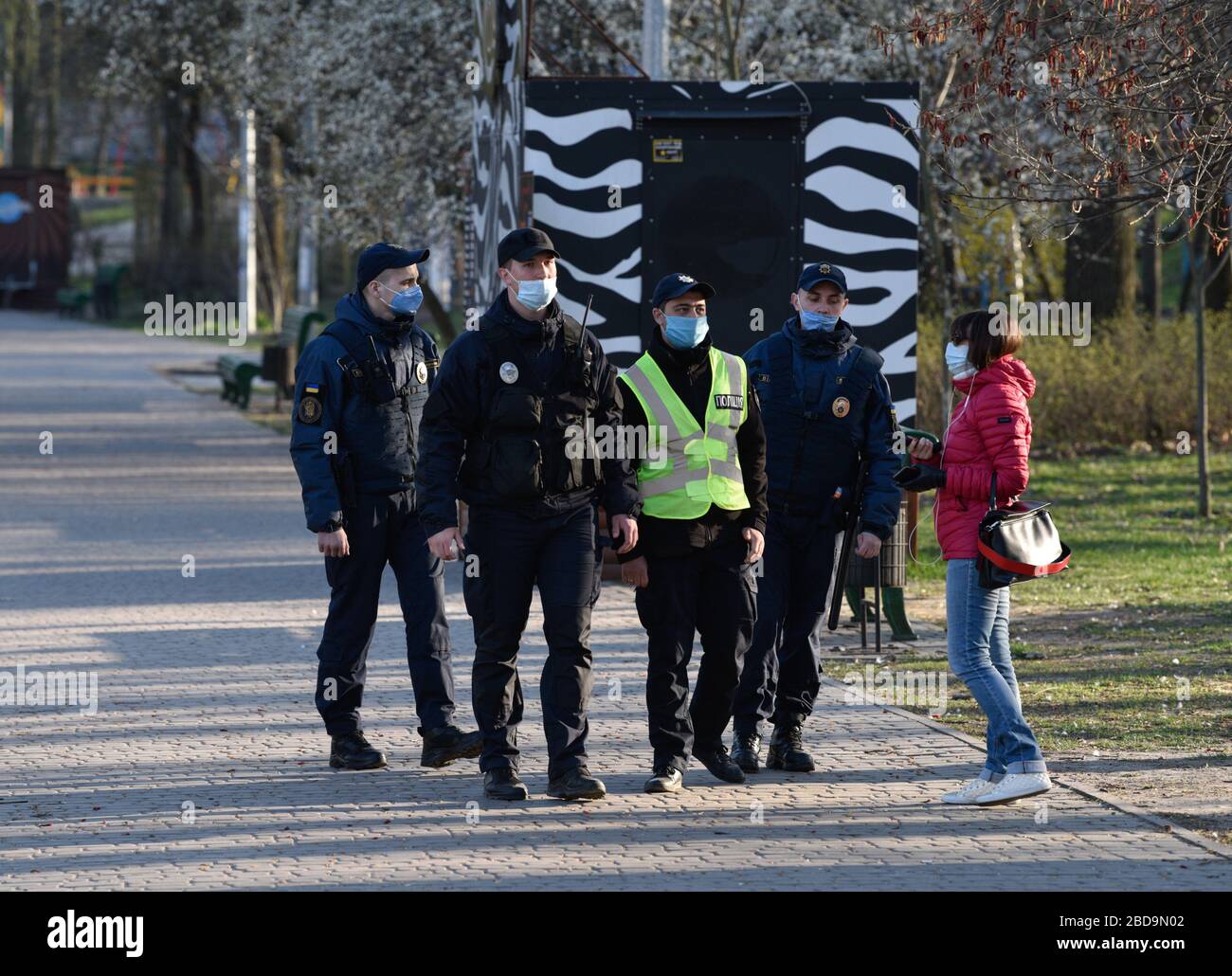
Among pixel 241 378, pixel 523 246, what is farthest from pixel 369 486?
pixel 241 378

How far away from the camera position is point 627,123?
39.6 ft

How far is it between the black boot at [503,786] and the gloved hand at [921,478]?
5.85ft

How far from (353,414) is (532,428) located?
924 millimetres

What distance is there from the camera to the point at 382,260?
7.33 m

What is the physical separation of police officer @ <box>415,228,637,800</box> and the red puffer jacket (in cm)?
116

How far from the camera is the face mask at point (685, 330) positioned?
695 centimetres

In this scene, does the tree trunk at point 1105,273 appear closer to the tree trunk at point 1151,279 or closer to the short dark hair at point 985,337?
the tree trunk at point 1151,279

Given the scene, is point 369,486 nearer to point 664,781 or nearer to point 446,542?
point 446,542

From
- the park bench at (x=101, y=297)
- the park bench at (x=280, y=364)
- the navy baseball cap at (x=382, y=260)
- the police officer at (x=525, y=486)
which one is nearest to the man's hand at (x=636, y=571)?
the police officer at (x=525, y=486)

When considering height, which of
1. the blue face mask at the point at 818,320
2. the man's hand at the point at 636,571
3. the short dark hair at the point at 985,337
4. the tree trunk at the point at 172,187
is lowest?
the man's hand at the point at 636,571

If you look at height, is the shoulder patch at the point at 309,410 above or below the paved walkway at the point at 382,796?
above

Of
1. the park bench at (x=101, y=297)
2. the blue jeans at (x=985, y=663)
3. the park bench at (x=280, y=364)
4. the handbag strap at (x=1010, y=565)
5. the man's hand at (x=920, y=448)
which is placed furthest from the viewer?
the park bench at (x=101, y=297)
